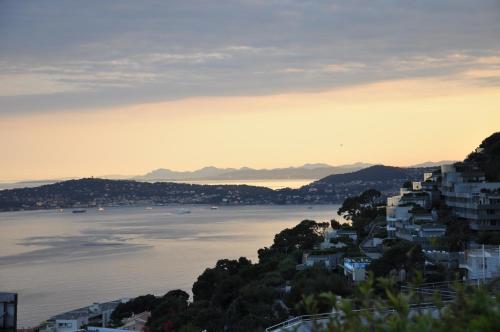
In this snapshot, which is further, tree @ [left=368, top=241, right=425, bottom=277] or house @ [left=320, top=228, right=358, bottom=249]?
house @ [left=320, top=228, right=358, bottom=249]

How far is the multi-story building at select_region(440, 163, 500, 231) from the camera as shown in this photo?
21.0 metres

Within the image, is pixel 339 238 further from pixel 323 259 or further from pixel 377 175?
pixel 377 175

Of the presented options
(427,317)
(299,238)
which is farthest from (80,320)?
(427,317)

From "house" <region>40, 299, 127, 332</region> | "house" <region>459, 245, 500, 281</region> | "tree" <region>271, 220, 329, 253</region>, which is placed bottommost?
"house" <region>40, 299, 127, 332</region>

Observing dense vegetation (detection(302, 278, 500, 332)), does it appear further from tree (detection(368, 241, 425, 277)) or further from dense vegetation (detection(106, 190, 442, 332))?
tree (detection(368, 241, 425, 277))

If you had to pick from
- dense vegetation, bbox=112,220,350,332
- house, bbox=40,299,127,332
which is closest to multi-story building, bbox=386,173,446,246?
dense vegetation, bbox=112,220,350,332

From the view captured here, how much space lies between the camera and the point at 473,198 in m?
21.5

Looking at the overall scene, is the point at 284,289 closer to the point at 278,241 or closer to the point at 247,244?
the point at 278,241

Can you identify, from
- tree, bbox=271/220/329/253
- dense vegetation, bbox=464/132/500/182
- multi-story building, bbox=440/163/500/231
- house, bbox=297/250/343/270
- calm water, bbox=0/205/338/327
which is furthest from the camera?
calm water, bbox=0/205/338/327

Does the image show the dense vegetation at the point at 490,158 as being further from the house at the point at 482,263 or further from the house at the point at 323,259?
the house at the point at 482,263

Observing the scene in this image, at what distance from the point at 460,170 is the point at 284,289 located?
35.2 feet

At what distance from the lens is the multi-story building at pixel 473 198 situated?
21016 mm

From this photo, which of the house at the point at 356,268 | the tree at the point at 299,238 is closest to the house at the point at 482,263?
the house at the point at 356,268

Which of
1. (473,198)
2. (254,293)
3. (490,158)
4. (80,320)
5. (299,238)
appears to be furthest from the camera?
(299,238)
